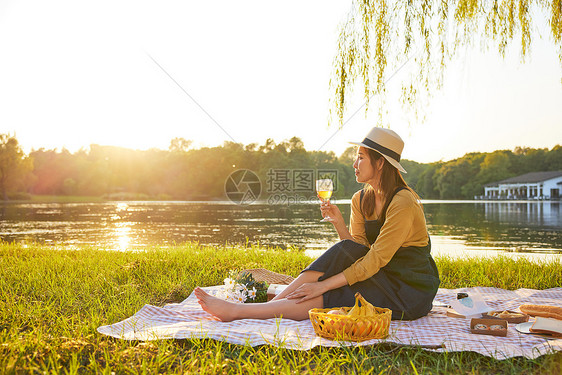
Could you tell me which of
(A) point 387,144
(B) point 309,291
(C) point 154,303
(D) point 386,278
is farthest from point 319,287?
(C) point 154,303

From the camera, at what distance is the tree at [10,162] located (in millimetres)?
51031

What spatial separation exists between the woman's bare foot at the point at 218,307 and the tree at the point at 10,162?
55112mm

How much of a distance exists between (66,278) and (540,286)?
491 cm

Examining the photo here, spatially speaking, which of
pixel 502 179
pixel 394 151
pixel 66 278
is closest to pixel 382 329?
pixel 394 151

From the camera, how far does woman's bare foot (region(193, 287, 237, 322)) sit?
3.29m

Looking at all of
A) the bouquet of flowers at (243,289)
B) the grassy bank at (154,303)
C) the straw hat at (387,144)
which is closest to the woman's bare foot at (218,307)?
the grassy bank at (154,303)

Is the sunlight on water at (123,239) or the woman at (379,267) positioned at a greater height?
the woman at (379,267)

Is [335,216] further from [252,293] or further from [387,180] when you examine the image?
[252,293]

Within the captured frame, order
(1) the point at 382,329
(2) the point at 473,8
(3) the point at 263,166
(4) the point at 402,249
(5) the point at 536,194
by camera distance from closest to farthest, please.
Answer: (1) the point at 382,329, (4) the point at 402,249, (2) the point at 473,8, (3) the point at 263,166, (5) the point at 536,194

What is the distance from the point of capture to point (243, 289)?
152 inches

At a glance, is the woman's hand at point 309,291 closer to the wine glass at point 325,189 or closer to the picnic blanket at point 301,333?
the picnic blanket at point 301,333

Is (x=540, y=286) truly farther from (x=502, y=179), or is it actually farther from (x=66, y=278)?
(x=502, y=179)

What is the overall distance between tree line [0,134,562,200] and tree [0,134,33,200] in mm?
154

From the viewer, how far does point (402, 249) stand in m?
3.27
